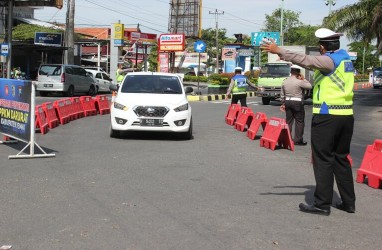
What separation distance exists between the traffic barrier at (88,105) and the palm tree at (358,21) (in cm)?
1673

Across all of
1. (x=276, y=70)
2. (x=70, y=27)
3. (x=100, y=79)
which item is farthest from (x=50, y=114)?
(x=70, y=27)

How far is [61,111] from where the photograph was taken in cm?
1508

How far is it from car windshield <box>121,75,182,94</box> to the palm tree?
732 inches

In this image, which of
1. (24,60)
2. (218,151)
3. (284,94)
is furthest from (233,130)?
(24,60)

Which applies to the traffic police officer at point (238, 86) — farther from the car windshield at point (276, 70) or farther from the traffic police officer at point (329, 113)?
the car windshield at point (276, 70)

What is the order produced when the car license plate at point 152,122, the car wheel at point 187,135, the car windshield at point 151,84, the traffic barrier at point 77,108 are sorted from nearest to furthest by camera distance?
the car license plate at point 152,122, the car wheel at point 187,135, the car windshield at point 151,84, the traffic barrier at point 77,108

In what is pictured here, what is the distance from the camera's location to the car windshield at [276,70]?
26594mm

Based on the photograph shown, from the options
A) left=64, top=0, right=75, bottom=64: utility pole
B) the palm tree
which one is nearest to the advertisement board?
left=64, top=0, right=75, bottom=64: utility pole

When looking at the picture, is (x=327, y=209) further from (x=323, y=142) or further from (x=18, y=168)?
(x=18, y=168)

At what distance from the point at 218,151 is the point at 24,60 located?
35.7 m

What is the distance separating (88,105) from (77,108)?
1.25m

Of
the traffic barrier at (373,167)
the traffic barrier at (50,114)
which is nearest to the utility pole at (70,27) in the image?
the traffic barrier at (50,114)

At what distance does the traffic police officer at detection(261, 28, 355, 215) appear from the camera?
5590 mm

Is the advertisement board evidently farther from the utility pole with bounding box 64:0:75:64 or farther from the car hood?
the car hood
